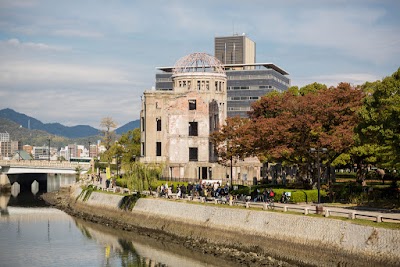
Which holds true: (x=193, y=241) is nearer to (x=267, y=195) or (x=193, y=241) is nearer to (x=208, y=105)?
(x=267, y=195)

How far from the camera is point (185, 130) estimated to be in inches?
3792

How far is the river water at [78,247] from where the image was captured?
172 ft

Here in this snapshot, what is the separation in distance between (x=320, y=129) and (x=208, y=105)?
119ft

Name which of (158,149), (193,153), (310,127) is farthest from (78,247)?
(158,149)

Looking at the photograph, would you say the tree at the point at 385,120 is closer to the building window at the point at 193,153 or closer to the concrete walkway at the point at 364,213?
the concrete walkway at the point at 364,213

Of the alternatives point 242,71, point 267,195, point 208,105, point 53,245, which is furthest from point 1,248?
point 242,71

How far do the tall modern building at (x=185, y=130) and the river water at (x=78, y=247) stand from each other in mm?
19303

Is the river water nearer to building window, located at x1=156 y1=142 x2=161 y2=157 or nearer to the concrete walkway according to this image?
the concrete walkway

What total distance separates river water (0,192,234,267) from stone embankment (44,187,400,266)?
1949mm

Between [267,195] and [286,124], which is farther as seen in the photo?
[286,124]

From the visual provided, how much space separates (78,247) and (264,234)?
19584 mm

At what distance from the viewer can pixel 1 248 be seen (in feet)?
195

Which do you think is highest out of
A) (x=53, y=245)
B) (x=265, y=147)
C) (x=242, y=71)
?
(x=242, y=71)

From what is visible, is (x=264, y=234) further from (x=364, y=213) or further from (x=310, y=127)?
(x=310, y=127)
